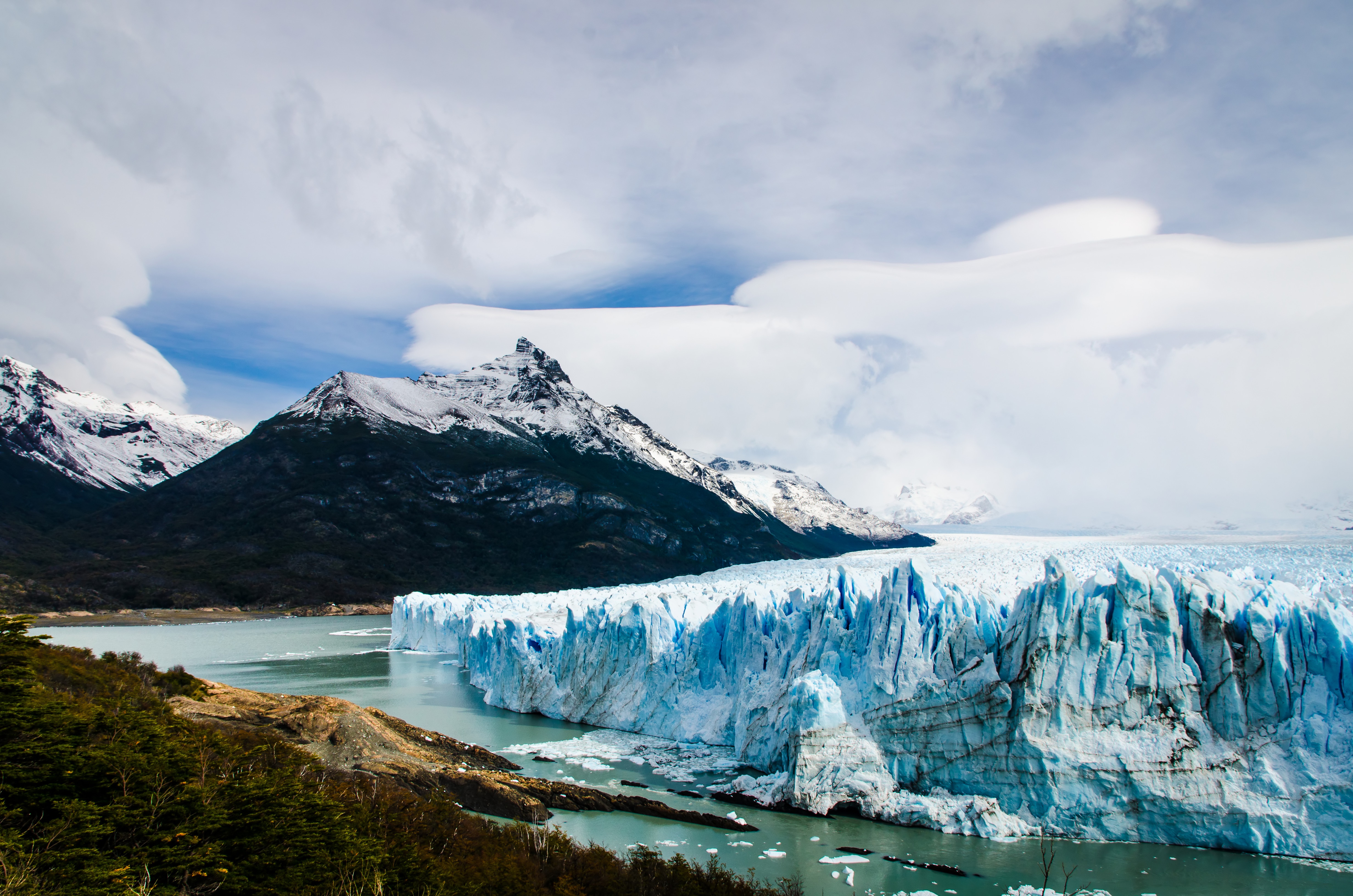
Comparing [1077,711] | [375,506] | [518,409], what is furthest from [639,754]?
[518,409]

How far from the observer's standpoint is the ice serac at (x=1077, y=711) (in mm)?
16188

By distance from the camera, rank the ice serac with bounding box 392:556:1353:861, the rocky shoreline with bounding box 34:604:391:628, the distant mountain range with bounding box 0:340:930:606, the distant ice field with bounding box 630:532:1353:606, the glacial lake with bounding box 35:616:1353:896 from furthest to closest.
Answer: the distant mountain range with bounding box 0:340:930:606 < the rocky shoreline with bounding box 34:604:391:628 < the distant ice field with bounding box 630:532:1353:606 < the ice serac with bounding box 392:556:1353:861 < the glacial lake with bounding box 35:616:1353:896

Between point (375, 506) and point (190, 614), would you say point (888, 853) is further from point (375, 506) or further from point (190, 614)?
point (375, 506)

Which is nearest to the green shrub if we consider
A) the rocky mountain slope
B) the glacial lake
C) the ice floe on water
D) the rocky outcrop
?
the glacial lake

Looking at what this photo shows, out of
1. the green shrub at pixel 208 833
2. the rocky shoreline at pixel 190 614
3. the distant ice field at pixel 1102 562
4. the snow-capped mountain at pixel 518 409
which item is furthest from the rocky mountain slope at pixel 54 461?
the green shrub at pixel 208 833

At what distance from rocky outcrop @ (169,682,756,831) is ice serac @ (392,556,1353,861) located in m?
3.95

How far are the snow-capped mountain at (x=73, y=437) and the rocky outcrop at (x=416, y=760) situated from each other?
156m

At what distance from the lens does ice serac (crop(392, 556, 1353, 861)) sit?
16.2 metres

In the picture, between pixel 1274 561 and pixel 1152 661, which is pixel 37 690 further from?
pixel 1274 561

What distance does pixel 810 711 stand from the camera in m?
19.9

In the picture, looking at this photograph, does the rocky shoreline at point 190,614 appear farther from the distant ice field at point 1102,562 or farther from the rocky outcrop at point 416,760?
the rocky outcrop at point 416,760

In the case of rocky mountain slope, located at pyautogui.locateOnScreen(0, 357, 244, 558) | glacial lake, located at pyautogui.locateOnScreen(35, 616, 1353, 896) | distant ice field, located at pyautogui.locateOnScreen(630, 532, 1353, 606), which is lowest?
glacial lake, located at pyautogui.locateOnScreen(35, 616, 1353, 896)

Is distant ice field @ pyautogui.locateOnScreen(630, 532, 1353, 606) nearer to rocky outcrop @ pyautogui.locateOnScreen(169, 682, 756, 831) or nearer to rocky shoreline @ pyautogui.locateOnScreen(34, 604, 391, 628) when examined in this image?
rocky outcrop @ pyautogui.locateOnScreen(169, 682, 756, 831)

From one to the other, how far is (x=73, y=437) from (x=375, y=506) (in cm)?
10614
